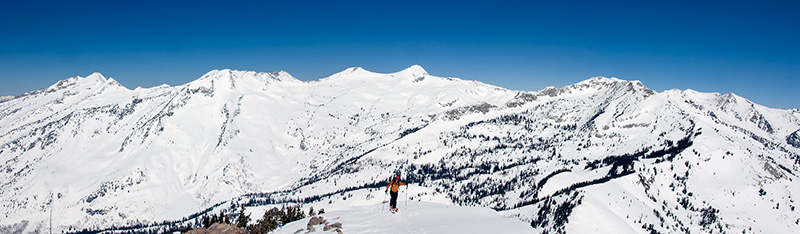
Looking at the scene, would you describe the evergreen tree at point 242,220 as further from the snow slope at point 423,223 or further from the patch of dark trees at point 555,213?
the patch of dark trees at point 555,213

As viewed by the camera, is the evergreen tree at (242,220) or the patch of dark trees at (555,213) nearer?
the evergreen tree at (242,220)

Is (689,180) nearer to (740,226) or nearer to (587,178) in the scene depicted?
(740,226)

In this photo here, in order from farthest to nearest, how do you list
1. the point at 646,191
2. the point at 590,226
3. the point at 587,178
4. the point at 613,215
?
1. the point at 587,178
2. the point at 646,191
3. the point at 613,215
4. the point at 590,226

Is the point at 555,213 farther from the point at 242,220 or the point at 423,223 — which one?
the point at 423,223

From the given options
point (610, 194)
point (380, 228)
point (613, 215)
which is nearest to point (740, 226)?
point (610, 194)

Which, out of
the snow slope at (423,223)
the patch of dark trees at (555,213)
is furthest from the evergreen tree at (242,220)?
the patch of dark trees at (555,213)

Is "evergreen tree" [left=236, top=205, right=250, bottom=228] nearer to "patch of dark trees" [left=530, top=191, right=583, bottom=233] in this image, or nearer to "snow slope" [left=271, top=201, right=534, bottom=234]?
"snow slope" [left=271, top=201, right=534, bottom=234]

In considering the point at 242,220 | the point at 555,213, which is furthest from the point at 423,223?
the point at 555,213

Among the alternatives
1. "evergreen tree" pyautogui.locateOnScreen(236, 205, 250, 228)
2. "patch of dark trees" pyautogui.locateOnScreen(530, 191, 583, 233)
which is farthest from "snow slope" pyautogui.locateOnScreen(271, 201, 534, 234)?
"patch of dark trees" pyautogui.locateOnScreen(530, 191, 583, 233)

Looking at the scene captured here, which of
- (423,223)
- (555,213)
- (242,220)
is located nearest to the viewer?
(423,223)

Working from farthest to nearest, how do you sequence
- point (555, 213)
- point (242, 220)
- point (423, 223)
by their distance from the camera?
point (555, 213) → point (242, 220) → point (423, 223)

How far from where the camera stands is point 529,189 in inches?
7549

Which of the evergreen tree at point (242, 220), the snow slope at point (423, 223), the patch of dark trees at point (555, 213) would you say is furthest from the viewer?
the patch of dark trees at point (555, 213)

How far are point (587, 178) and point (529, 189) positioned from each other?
2730 cm
